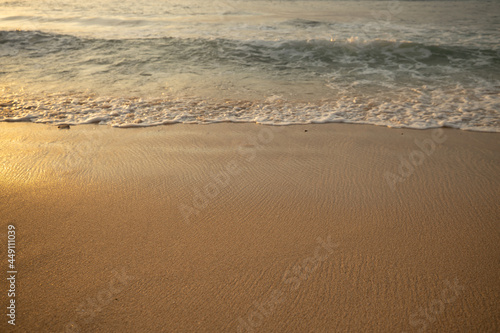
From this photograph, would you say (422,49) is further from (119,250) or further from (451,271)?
(119,250)

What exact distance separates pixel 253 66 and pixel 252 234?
7.05m

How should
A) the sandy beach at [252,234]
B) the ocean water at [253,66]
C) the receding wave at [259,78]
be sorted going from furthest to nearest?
the ocean water at [253,66], the receding wave at [259,78], the sandy beach at [252,234]

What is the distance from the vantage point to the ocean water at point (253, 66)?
18.6ft

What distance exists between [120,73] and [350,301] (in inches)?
315

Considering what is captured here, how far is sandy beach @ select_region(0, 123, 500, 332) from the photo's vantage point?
6.86 feet

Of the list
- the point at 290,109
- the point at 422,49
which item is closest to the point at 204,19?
the point at 422,49

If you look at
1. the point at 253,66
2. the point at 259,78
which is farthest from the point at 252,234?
the point at 253,66

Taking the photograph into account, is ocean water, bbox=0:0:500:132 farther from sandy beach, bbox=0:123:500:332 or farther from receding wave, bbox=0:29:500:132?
sandy beach, bbox=0:123:500:332

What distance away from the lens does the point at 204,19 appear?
48.3 ft

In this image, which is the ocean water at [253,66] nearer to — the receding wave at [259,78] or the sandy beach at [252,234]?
the receding wave at [259,78]

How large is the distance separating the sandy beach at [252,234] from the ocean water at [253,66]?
4.02 feet

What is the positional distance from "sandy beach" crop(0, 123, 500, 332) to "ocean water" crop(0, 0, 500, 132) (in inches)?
48.2

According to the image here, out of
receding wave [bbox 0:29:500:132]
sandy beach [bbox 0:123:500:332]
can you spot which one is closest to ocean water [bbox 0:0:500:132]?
receding wave [bbox 0:29:500:132]

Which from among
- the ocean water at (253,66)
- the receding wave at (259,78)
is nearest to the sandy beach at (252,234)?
the receding wave at (259,78)
